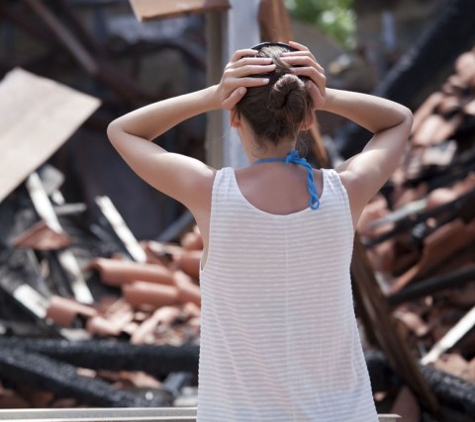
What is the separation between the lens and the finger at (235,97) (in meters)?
1.87

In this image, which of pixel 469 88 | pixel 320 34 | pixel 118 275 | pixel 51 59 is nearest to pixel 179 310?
pixel 118 275

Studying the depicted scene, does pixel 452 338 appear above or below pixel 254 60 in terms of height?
below

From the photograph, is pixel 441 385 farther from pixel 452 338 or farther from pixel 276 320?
pixel 276 320

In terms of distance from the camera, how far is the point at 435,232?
18.8 ft

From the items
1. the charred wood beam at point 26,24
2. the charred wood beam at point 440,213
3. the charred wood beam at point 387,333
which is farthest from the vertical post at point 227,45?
the charred wood beam at point 26,24

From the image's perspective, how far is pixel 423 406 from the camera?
4.15m

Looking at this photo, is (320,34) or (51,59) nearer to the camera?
(51,59)

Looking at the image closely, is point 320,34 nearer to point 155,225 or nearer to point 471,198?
point 155,225

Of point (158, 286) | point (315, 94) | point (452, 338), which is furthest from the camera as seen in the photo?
point (158, 286)

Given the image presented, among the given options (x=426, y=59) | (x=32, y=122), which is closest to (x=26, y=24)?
(x=426, y=59)

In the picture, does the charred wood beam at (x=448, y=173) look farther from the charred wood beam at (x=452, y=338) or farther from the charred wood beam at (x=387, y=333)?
the charred wood beam at (x=387, y=333)

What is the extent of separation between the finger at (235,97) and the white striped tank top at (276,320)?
167mm

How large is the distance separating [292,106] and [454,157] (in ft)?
17.1

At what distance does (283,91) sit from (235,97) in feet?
0.31
